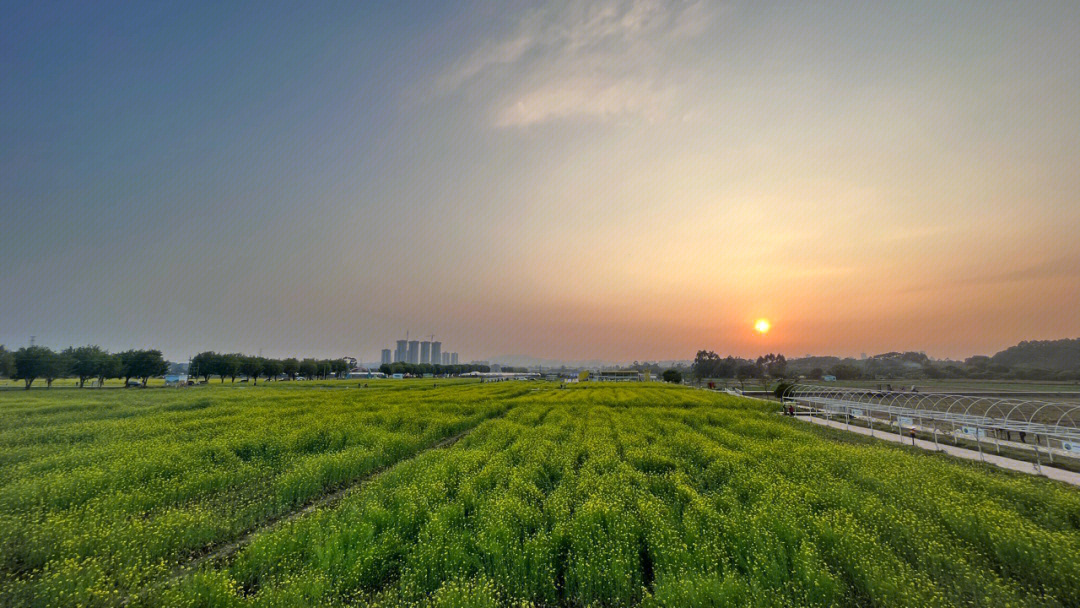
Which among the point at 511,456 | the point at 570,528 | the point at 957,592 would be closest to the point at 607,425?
the point at 511,456

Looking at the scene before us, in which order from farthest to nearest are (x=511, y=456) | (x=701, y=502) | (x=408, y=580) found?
(x=511, y=456) → (x=701, y=502) → (x=408, y=580)

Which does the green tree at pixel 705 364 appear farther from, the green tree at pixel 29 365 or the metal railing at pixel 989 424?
the green tree at pixel 29 365

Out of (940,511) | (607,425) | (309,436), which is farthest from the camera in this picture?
(607,425)

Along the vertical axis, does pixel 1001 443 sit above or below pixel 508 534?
below

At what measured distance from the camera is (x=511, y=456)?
1805 centimetres

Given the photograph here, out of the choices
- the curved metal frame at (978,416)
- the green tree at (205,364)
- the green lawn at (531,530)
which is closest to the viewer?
the green lawn at (531,530)

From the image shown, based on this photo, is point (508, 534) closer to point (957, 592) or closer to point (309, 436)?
point (957, 592)

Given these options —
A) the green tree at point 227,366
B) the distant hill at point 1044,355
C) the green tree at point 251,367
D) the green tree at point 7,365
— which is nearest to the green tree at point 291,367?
the green tree at point 251,367

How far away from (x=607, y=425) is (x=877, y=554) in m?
18.7

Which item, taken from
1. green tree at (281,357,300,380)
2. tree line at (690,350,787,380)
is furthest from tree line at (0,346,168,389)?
tree line at (690,350,787,380)

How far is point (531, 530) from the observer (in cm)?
1070

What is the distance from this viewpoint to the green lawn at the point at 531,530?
24.7 ft

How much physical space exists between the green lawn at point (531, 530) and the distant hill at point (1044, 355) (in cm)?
21937

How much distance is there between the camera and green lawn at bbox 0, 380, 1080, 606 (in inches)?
297
